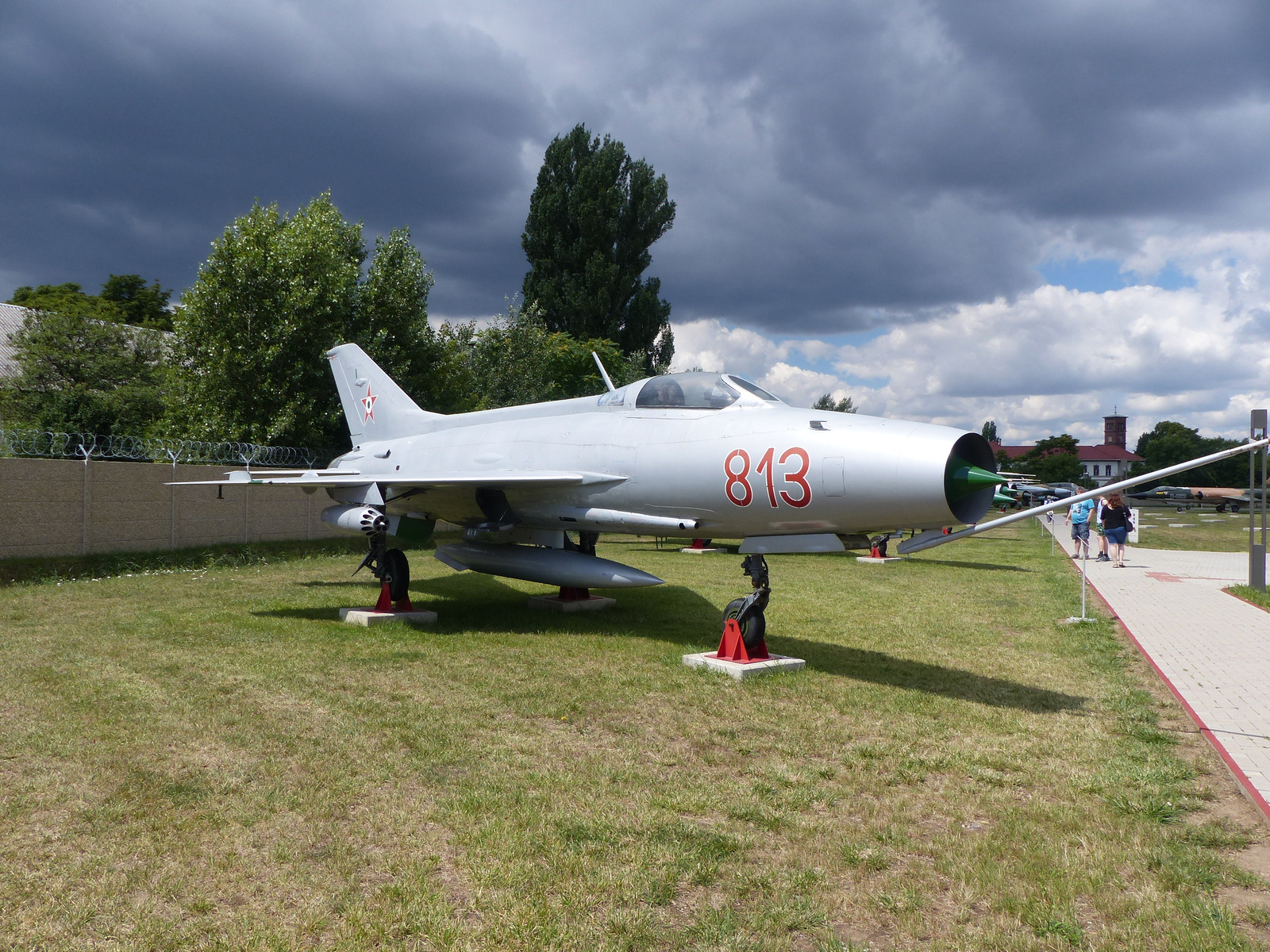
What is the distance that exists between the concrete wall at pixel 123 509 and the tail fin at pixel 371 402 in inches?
183

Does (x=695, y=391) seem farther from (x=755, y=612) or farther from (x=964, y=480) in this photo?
(x=964, y=480)

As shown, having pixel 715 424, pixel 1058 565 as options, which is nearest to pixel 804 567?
pixel 1058 565

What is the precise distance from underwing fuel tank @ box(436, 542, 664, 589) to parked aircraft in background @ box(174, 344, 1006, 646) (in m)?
0.02

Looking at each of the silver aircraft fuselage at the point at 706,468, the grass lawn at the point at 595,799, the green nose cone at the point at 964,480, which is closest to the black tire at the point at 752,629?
the grass lawn at the point at 595,799

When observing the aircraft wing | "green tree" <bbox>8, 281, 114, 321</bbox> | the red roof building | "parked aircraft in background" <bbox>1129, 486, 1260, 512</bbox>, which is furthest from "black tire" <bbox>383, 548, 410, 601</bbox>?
the red roof building

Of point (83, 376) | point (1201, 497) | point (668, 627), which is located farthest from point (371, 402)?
point (1201, 497)

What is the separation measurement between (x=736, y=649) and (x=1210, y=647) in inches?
220

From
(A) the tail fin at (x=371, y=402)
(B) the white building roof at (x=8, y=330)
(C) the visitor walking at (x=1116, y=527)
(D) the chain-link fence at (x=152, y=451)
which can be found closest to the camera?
(A) the tail fin at (x=371, y=402)

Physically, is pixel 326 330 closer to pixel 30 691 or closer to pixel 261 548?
pixel 261 548

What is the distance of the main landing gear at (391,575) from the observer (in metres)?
9.71

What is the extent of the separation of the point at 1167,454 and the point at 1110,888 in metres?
122

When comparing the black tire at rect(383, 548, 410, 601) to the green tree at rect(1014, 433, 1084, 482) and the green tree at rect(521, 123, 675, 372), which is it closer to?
the green tree at rect(521, 123, 675, 372)

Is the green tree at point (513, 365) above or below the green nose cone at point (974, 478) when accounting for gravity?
above

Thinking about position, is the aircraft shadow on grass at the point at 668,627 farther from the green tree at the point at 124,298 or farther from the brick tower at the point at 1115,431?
the brick tower at the point at 1115,431
